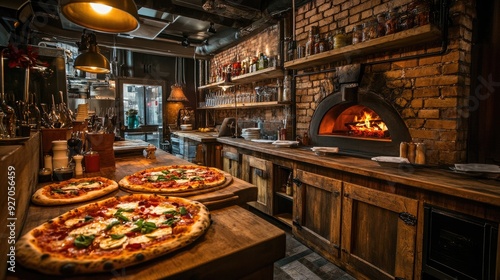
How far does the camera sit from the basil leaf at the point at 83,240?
1047mm

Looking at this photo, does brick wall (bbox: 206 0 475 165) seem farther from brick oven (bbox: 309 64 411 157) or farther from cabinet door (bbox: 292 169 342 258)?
cabinet door (bbox: 292 169 342 258)

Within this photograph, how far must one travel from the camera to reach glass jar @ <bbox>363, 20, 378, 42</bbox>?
2.61 metres

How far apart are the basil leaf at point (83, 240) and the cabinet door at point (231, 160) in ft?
10.2

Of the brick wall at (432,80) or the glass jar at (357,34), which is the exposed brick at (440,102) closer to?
the brick wall at (432,80)

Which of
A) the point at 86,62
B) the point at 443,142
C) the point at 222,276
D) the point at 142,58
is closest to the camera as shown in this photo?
the point at 222,276

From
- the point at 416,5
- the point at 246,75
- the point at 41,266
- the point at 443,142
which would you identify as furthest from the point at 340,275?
the point at 246,75

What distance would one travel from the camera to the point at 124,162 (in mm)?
2877

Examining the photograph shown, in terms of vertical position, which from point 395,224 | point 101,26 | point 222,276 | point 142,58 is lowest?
point 395,224

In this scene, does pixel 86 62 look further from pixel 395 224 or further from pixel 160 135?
pixel 160 135

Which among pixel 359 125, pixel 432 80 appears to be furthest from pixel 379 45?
pixel 359 125

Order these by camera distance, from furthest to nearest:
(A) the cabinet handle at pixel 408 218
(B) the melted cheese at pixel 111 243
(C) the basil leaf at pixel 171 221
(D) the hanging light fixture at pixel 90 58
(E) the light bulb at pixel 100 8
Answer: (D) the hanging light fixture at pixel 90 58 → (A) the cabinet handle at pixel 408 218 → (E) the light bulb at pixel 100 8 → (C) the basil leaf at pixel 171 221 → (B) the melted cheese at pixel 111 243

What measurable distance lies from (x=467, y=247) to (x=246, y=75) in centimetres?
379

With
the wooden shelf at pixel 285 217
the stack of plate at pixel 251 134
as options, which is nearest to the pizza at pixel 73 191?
the wooden shelf at pixel 285 217

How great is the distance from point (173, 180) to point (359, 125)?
7.94 ft
